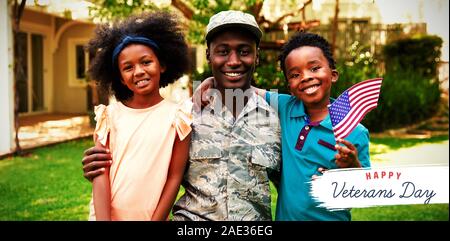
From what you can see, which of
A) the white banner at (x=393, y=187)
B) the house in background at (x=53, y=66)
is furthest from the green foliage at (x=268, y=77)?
the house in background at (x=53, y=66)

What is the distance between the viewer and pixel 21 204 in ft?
11.2

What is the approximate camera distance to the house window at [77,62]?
26.8ft

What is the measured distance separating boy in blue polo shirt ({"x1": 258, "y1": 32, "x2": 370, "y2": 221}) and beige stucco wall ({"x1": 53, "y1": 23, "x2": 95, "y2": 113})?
701cm

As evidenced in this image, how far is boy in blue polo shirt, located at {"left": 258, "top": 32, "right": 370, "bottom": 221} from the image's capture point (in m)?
1.55

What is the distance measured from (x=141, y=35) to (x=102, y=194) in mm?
478

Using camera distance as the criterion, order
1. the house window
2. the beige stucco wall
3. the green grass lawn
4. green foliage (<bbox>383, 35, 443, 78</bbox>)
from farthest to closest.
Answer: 1. the beige stucco wall
2. the house window
3. green foliage (<bbox>383, 35, 443, 78</bbox>)
4. the green grass lawn

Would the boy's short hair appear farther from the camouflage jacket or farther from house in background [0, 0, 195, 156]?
house in background [0, 0, 195, 156]

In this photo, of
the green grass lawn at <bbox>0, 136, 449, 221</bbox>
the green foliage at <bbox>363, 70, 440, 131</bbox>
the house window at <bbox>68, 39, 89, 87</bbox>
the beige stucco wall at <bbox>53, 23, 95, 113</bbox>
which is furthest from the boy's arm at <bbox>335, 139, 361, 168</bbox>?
the beige stucco wall at <bbox>53, 23, 95, 113</bbox>

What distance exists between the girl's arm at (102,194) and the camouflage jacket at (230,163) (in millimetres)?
231

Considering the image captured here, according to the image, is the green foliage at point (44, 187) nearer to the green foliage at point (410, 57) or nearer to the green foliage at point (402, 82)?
the green foliage at point (402, 82)

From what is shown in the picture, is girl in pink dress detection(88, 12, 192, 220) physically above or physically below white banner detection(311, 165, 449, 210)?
above
